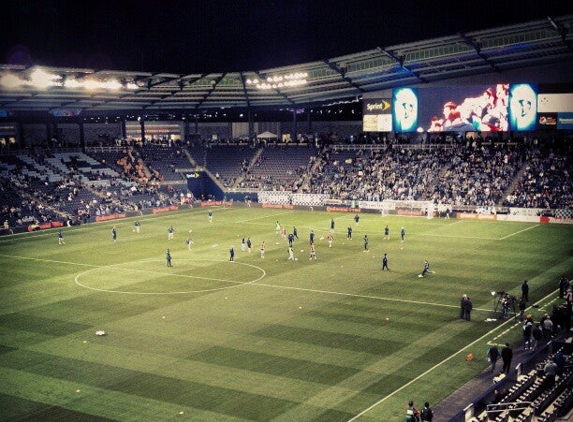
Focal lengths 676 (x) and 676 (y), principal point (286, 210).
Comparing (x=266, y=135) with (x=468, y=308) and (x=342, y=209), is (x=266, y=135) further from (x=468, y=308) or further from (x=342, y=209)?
(x=468, y=308)

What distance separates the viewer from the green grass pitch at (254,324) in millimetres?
24453

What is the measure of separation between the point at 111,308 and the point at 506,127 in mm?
55461

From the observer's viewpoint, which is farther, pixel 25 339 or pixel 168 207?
pixel 168 207

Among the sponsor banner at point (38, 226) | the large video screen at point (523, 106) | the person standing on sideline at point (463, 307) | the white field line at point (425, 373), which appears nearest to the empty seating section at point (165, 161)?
the sponsor banner at point (38, 226)

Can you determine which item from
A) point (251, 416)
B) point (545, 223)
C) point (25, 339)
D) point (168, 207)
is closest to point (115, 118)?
point (168, 207)

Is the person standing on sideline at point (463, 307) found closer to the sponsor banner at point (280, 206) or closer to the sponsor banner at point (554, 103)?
the sponsor banner at point (554, 103)

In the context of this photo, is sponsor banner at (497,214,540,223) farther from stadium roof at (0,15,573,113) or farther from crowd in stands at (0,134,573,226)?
stadium roof at (0,15,573,113)

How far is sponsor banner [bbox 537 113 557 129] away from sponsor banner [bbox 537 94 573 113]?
490mm

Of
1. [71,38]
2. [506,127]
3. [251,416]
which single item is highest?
[71,38]

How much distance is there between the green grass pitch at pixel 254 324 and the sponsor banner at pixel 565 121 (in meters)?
18.6

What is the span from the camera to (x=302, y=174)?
93812 mm

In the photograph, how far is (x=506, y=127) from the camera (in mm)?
78000

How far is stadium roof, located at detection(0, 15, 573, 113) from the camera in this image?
6824cm

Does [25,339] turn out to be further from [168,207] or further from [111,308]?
[168,207]
